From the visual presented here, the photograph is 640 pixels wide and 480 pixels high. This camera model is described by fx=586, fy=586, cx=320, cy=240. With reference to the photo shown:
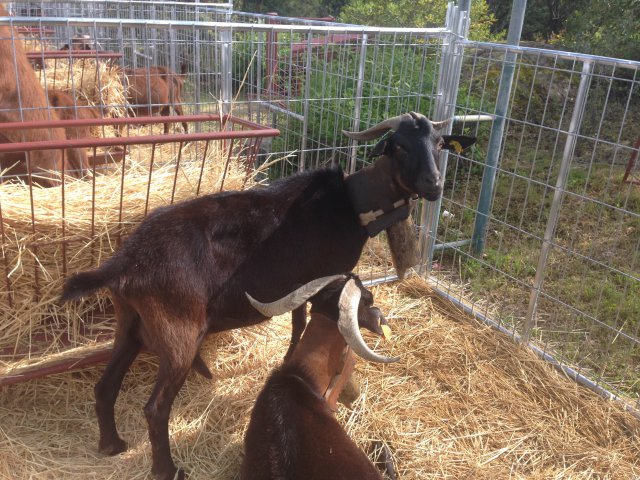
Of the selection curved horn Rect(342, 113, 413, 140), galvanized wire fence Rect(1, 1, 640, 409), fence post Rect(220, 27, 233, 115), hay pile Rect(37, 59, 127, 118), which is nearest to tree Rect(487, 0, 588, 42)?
galvanized wire fence Rect(1, 1, 640, 409)

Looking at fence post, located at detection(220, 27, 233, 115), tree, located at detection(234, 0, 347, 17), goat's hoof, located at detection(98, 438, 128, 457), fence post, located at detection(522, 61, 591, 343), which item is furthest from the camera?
tree, located at detection(234, 0, 347, 17)

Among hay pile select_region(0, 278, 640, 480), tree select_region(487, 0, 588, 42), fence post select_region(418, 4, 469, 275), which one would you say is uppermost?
tree select_region(487, 0, 588, 42)

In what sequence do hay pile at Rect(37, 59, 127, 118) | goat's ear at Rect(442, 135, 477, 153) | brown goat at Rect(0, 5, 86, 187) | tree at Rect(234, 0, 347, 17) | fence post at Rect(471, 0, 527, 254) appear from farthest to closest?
1. tree at Rect(234, 0, 347, 17)
2. hay pile at Rect(37, 59, 127, 118)
3. fence post at Rect(471, 0, 527, 254)
4. brown goat at Rect(0, 5, 86, 187)
5. goat's ear at Rect(442, 135, 477, 153)

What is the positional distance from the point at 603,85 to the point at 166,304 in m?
10.7

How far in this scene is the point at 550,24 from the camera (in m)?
16.5

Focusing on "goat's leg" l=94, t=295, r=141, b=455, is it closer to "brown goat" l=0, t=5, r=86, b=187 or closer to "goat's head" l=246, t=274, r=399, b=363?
"goat's head" l=246, t=274, r=399, b=363

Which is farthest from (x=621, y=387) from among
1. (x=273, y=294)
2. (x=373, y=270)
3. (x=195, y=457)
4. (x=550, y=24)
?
(x=550, y=24)

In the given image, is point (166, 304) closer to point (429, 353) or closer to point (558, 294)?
point (429, 353)

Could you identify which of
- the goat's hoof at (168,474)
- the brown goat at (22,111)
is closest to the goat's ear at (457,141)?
the goat's hoof at (168,474)

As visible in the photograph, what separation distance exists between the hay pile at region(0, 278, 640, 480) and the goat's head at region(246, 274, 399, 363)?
99 cm

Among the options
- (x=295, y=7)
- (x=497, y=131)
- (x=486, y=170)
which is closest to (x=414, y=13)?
(x=486, y=170)

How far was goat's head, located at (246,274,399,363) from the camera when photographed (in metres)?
3.12

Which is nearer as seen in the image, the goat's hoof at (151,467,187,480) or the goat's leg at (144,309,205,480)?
the goat's leg at (144,309,205,480)

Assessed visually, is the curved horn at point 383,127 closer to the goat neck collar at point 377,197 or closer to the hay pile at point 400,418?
the goat neck collar at point 377,197
